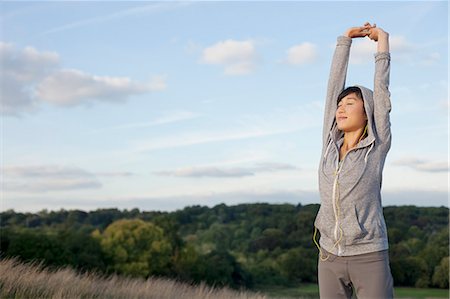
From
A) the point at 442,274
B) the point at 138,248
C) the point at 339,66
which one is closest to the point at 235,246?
the point at 138,248

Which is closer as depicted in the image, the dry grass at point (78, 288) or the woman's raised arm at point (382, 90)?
the woman's raised arm at point (382, 90)

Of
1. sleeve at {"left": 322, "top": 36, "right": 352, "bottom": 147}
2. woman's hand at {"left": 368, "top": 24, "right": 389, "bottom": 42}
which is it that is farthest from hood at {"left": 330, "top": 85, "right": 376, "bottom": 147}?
woman's hand at {"left": 368, "top": 24, "right": 389, "bottom": 42}

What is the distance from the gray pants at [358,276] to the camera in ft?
13.3

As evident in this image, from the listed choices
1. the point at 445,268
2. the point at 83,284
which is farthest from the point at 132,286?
the point at 445,268

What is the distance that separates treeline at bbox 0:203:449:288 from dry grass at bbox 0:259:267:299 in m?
31.7

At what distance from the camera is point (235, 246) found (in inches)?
2356

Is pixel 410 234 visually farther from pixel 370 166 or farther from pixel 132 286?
pixel 370 166

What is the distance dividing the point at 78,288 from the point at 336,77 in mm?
4117

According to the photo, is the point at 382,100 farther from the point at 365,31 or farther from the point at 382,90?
the point at 365,31

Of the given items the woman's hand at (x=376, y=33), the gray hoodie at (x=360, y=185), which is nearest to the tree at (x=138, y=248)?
the woman's hand at (x=376, y=33)

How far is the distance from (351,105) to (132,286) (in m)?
4.78

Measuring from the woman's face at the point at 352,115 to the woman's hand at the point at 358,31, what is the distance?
574 millimetres

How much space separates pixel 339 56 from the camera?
4.74 m

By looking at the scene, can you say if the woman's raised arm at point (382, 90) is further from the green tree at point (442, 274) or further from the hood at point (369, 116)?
the green tree at point (442, 274)
